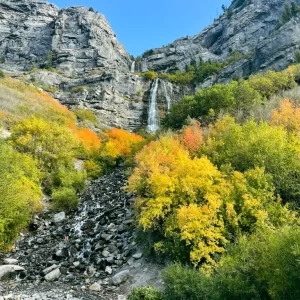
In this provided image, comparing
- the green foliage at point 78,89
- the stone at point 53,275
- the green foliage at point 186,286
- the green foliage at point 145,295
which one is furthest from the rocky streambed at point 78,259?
the green foliage at point 78,89

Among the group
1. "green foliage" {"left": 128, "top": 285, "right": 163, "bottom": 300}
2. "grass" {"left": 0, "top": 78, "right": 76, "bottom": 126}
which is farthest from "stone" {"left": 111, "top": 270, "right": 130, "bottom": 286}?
"grass" {"left": 0, "top": 78, "right": 76, "bottom": 126}

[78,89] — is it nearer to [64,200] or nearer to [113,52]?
[113,52]

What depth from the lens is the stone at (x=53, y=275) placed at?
16.3 metres

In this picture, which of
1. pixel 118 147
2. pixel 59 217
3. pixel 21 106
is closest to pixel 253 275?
pixel 59 217

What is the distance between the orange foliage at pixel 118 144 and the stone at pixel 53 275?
28.9m

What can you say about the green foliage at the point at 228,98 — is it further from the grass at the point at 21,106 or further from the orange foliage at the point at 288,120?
the grass at the point at 21,106

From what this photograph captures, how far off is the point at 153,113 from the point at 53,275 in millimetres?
60695

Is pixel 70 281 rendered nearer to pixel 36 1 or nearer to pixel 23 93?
pixel 23 93

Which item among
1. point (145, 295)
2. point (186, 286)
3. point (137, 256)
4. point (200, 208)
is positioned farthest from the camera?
point (137, 256)

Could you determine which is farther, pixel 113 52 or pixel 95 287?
pixel 113 52

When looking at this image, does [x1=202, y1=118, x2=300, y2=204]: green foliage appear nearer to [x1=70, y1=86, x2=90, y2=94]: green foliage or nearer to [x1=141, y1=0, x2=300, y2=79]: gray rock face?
[x1=70, y1=86, x2=90, y2=94]: green foliage

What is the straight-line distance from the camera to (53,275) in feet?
54.2

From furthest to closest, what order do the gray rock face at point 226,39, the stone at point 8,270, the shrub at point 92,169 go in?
1. the gray rock face at point 226,39
2. the shrub at point 92,169
3. the stone at point 8,270

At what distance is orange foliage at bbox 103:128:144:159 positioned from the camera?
152 ft
